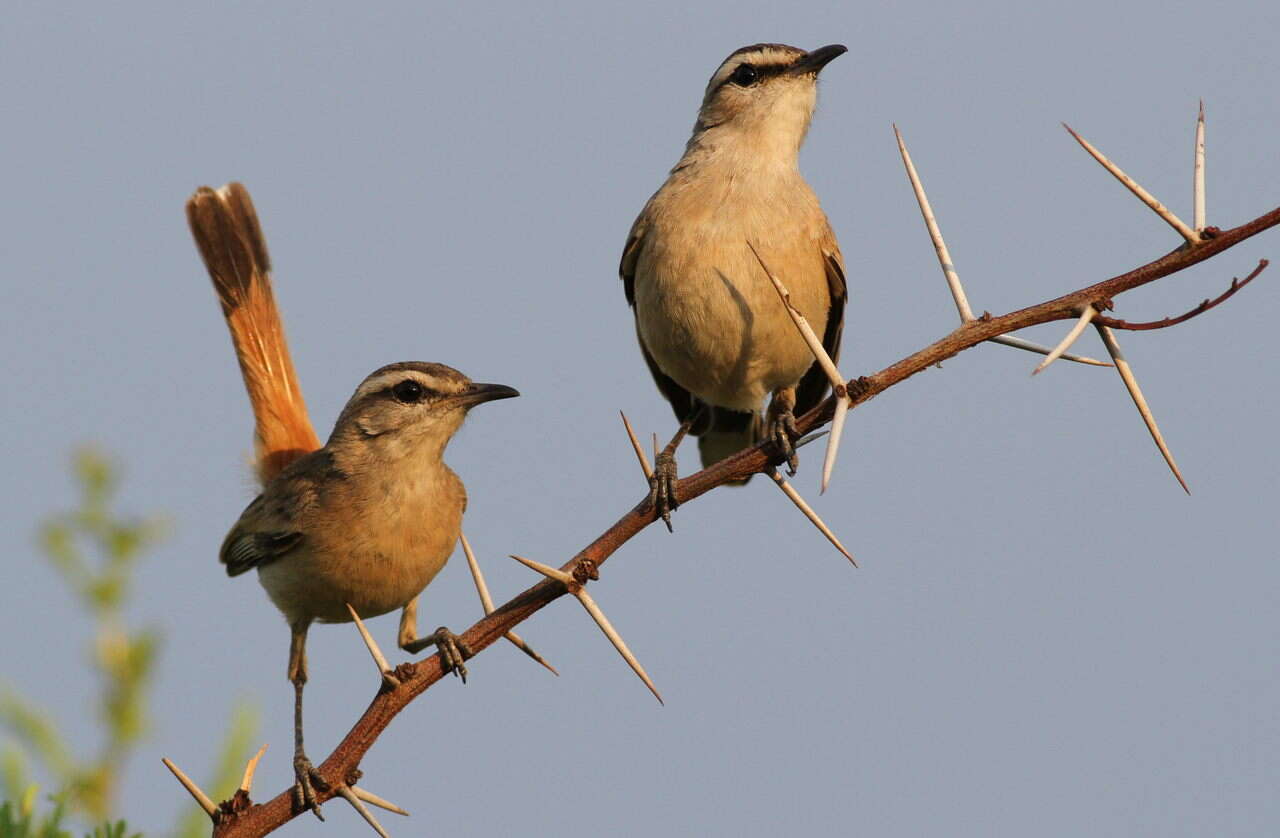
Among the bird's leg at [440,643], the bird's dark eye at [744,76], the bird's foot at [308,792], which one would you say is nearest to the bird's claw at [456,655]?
the bird's leg at [440,643]

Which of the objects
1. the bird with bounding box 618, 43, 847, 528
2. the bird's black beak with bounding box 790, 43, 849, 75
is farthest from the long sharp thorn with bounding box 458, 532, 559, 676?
the bird's black beak with bounding box 790, 43, 849, 75

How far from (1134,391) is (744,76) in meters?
4.04

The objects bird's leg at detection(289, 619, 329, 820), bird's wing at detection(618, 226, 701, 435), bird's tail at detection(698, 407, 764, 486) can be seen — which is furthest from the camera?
bird's tail at detection(698, 407, 764, 486)

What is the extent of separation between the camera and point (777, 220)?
19.5ft

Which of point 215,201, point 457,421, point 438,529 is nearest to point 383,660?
point 438,529

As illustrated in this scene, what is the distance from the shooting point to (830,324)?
6.65 metres

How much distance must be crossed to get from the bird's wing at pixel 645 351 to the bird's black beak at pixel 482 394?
87 cm

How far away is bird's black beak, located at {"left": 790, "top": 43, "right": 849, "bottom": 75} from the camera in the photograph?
20.6 ft

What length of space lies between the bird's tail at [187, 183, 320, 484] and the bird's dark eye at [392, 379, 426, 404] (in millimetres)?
1248

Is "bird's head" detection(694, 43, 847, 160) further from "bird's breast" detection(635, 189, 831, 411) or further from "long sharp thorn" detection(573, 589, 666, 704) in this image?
"long sharp thorn" detection(573, 589, 666, 704)

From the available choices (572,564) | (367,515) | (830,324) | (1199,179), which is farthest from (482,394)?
(1199,179)

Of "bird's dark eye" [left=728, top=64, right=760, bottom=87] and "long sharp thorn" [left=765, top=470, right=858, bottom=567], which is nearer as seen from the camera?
"long sharp thorn" [left=765, top=470, right=858, bottom=567]

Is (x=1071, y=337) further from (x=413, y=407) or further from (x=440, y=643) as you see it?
(x=413, y=407)

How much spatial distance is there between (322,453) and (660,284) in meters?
1.80
